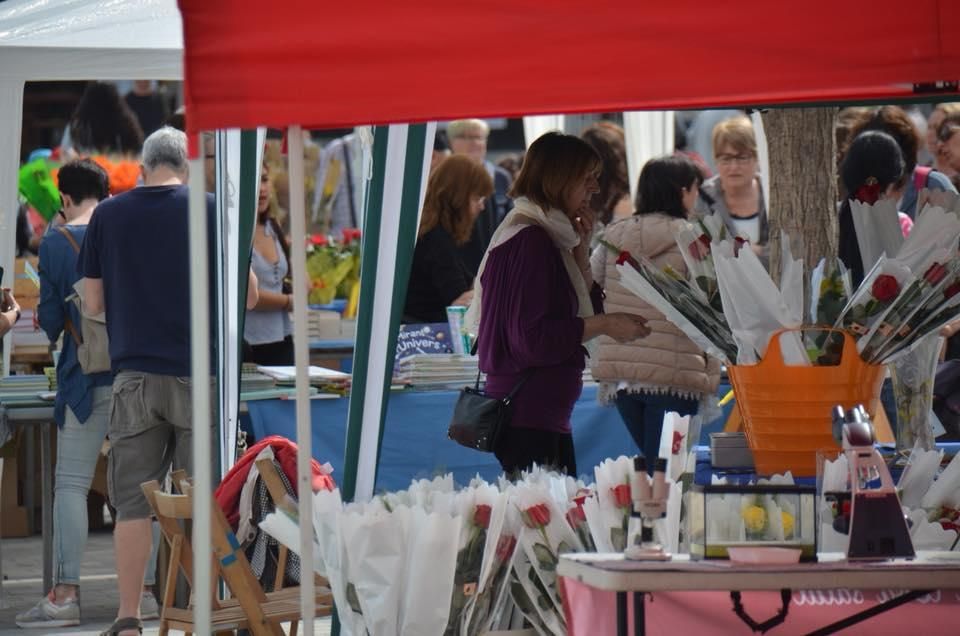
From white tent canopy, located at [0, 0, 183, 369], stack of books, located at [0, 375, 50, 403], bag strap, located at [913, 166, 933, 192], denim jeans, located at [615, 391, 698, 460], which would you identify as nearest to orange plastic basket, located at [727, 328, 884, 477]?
denim jeans, located at [615, 391, 698, 460]

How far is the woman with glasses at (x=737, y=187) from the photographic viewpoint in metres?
8.76

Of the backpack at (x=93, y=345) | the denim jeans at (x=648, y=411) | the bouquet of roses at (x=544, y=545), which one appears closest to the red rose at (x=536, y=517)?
the bouquet of roses at (x=544, y=545)

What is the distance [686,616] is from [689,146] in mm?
10267

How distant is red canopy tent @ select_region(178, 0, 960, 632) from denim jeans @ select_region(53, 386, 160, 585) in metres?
3.41

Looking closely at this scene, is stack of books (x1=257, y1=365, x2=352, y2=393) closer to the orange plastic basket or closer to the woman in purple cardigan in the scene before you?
the woman in purple cardigan

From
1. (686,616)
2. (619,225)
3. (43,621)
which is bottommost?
(43,621)

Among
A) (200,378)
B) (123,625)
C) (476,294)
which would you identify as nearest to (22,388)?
(123,625)

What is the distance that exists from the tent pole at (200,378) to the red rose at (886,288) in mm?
1606

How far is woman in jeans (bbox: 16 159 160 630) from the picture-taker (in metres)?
6.61

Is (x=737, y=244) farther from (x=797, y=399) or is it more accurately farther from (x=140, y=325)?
(x=140, y=325)

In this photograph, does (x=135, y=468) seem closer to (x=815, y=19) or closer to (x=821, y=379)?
(x=821, y=379)

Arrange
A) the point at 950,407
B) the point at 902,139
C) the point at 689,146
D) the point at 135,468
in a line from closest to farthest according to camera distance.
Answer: the point at 135,468 → the point at 950,407 → the point at 902,139 → the point at 689,146

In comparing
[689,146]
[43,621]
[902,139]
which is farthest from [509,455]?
[689,146]

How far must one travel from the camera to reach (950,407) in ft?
22.1
